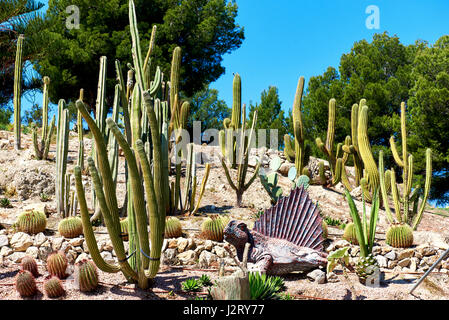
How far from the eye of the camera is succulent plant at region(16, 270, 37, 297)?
3.35 meters

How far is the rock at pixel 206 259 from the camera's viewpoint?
4380 mm

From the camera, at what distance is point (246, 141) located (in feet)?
25.3

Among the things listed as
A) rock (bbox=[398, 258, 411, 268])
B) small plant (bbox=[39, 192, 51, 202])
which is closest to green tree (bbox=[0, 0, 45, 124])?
small plant (bbox=[39, 192, 51, 202])

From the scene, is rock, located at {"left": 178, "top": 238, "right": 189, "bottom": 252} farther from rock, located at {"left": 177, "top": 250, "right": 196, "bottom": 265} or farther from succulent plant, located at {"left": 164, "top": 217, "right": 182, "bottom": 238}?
succulent plant, located at {"left": 164, "top": 217, "right": 182, "bottom": 238}

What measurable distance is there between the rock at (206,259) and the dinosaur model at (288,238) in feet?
2.04

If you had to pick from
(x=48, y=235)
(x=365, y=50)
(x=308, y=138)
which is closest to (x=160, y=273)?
(x=48, y=235)

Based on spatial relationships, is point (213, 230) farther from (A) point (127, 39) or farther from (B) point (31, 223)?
(A) point (127, 39)

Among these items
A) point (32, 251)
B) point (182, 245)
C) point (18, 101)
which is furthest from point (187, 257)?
point (18, 101)

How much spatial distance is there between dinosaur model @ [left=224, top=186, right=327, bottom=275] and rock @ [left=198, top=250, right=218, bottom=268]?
24.5 inches

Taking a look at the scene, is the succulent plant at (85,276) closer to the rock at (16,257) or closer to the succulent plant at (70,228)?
the rock at (16,257)

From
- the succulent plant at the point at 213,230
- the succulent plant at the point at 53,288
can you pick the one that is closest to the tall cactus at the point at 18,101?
the succulent plant at the point at 213,230

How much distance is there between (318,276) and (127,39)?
12.6 meters

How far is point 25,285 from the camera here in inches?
132
